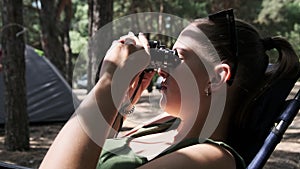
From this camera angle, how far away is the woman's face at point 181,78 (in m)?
1.33

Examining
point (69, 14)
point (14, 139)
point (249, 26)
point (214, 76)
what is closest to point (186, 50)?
point (214, 76)

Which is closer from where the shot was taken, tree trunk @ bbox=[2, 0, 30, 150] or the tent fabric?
tree trunk @ bbox=[2, 0, 30, 150]

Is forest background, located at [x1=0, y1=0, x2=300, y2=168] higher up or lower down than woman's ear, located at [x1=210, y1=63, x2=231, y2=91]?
lower down

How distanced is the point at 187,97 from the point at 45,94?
5235mm

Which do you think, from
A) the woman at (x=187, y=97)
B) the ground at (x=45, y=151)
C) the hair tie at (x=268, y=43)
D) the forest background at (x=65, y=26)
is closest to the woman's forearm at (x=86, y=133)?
the woman at (x=187, y=97)

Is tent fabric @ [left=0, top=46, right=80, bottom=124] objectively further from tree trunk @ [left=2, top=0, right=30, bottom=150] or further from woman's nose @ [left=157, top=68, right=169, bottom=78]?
woman's nose @ [left=157, top=68, right=169, bottom=78]

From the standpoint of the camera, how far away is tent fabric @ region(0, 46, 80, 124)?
630 centimetres

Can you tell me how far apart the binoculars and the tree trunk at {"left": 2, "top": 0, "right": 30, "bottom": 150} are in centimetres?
349

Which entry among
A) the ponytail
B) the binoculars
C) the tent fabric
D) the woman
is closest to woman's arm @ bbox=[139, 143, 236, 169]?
the woman

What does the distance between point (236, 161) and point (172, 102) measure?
27cm

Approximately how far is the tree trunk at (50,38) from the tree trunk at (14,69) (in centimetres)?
521

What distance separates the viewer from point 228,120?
56.3 inches

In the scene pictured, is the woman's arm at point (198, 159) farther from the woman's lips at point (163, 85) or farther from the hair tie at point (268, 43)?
the hair tie at point (268, 43)

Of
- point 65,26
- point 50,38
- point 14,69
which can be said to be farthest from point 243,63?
point 65,26
